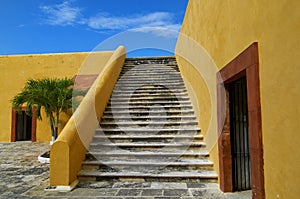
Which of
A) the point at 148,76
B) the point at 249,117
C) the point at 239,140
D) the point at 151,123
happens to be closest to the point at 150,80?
the point at 148,76

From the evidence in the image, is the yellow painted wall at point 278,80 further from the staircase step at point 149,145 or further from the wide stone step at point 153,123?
the wide stone step at point 153,123

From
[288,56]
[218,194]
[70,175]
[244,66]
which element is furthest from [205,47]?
[70,175]

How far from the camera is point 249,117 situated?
2.47m

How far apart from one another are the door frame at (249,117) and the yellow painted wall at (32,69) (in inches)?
322

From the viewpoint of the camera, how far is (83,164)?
4.33 metres

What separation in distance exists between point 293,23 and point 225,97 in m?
1.97

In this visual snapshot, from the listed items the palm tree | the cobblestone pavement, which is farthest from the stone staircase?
the palm tree

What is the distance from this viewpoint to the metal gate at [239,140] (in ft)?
12.0

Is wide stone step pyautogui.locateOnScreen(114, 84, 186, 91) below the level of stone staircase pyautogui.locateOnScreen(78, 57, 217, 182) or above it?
above

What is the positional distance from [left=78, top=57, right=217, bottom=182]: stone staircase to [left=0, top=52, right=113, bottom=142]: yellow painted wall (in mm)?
3735

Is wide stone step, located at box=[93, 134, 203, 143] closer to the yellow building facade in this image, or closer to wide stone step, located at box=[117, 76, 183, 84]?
the yellow building facade

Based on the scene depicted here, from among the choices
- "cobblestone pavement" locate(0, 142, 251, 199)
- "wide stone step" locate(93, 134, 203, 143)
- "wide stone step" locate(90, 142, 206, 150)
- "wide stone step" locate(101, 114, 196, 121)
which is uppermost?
"wide stone step" locate(101, 114, 196, 121)

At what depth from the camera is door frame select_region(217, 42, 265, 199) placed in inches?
89.6

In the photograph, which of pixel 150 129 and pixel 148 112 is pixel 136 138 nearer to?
pixel 150 129
